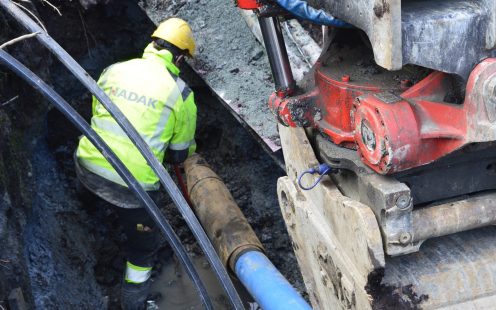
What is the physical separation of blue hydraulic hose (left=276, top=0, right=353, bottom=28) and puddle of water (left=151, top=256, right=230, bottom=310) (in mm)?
2987

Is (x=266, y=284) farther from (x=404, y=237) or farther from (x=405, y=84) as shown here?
(x=405, y=84)

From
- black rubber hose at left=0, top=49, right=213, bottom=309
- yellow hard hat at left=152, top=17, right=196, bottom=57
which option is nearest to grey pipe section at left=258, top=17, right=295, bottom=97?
black rubber hose at left=0, top=49, right=213, bottom=309

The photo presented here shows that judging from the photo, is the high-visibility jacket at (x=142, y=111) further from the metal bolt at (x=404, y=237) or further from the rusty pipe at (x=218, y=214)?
the metal bolt at (x=404, y=237)

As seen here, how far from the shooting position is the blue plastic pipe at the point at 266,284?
351 cm

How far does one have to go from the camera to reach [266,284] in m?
3.80

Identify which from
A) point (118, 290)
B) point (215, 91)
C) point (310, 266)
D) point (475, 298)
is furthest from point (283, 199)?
point (118, 290)

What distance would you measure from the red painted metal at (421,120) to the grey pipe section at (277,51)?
53 centimetres

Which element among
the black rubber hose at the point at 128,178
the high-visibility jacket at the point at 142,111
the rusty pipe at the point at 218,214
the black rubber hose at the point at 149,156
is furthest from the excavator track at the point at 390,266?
the high-visibility jacket at the point at 142,111

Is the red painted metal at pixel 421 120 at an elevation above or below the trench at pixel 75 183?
above

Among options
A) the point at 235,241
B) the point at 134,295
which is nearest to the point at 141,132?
the point at 235,241

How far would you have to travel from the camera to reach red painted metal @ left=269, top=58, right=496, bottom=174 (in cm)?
206

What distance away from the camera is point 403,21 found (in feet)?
6.93

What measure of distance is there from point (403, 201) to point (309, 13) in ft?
3.05

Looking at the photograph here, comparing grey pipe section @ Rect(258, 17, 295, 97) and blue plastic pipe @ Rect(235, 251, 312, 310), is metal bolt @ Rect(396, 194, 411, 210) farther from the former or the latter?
blue plastic pipe @ Rect(235, 251, 312, 310)
